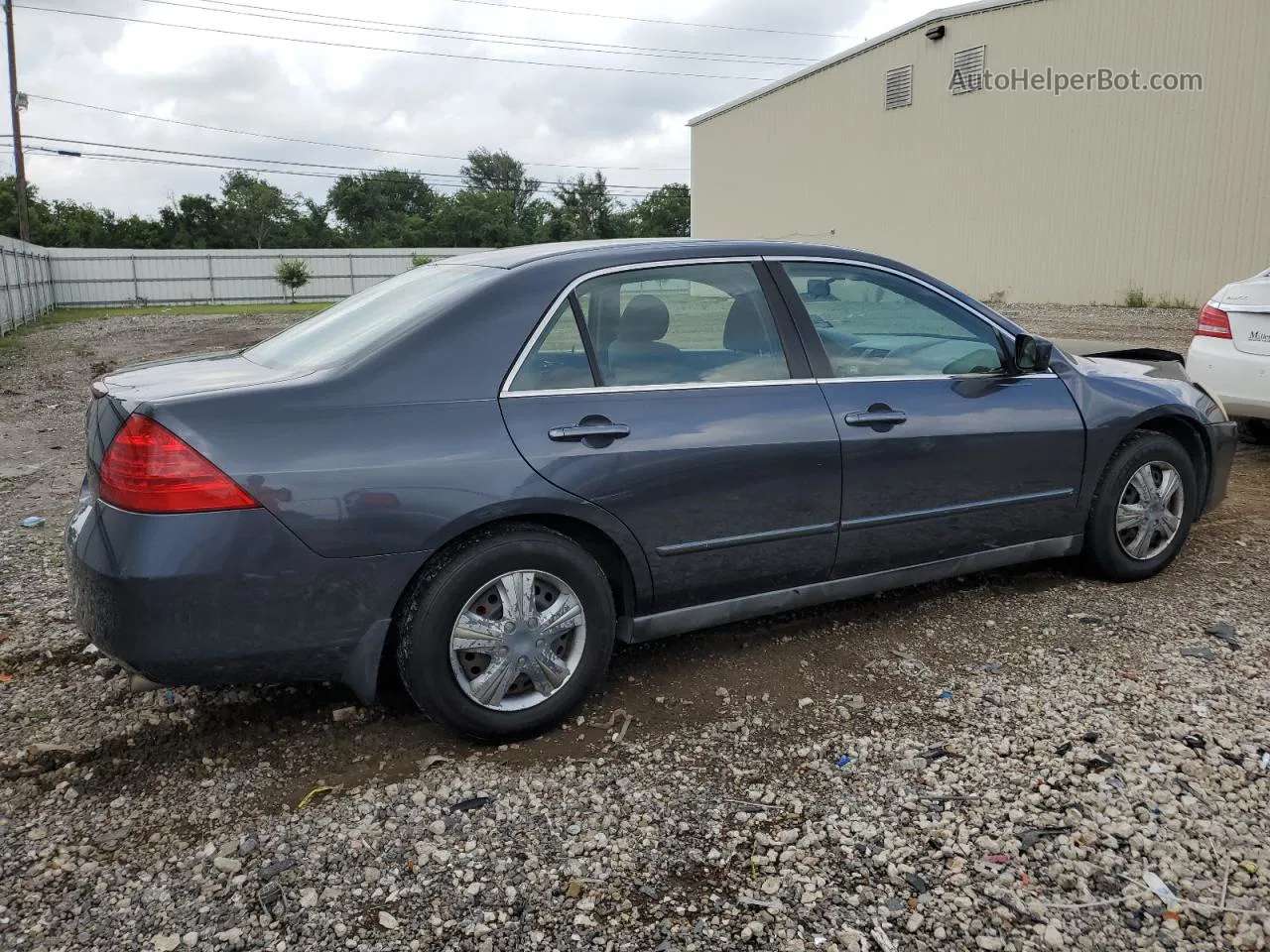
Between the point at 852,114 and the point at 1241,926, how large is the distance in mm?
29595

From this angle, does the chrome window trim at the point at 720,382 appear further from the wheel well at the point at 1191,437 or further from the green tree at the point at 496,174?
the green tree at the point at 496,174

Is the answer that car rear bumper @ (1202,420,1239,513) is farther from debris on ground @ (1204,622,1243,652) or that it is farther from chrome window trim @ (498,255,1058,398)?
chrome window trim @ (498,255,1058,398)

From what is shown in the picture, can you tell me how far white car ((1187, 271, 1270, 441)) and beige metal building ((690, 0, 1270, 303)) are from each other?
43.8 ft

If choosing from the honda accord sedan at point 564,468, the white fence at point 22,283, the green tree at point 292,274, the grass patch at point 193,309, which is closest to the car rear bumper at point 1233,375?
the honda accord sedan at point 564,468

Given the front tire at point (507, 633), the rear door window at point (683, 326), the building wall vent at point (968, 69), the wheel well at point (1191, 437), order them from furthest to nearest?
the building wall vent at point (968, 69), the wheel well at point (1191, 437), the rear door window at point (683, 326), the front tire at point (507, 633)

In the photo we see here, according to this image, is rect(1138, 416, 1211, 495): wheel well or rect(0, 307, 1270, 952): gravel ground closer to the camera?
rect(0, 307, 1270, 952): gravel ground

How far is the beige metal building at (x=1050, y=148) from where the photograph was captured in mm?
19516

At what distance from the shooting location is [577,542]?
3266 millimetres

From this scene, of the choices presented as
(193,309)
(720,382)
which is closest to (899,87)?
(720,382)

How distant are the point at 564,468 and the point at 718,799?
1.08 meters

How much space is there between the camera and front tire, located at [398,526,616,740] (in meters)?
2.98

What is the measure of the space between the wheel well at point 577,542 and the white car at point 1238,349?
4.60 m

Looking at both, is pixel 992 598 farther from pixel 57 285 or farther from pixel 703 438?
pixel 57 285

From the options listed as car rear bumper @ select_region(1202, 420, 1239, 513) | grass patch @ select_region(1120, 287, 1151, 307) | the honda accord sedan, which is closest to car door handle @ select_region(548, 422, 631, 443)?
the honda accord sedan
